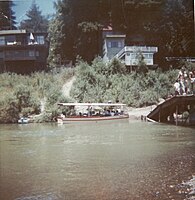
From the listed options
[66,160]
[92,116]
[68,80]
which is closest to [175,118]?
[92,116]

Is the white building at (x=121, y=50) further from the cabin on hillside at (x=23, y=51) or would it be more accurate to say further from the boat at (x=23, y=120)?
the boat at (x=23, y=120)

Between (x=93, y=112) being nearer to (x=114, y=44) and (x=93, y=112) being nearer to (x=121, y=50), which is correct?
(x=121, y=50)

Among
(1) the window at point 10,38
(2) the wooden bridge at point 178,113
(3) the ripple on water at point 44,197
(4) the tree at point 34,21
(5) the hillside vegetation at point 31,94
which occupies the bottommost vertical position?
(3) the ripple on water at point 44,197

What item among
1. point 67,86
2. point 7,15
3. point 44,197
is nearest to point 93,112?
point 67,86

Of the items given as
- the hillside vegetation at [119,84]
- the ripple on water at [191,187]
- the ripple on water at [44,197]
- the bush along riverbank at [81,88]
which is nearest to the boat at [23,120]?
the bush along riverbank at [81,88]

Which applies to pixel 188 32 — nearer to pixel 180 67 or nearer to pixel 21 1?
pixel 180 67

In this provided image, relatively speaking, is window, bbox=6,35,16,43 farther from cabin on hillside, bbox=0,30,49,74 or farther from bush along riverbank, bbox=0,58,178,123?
bush along riverbank, bbox=0,58,178,123
